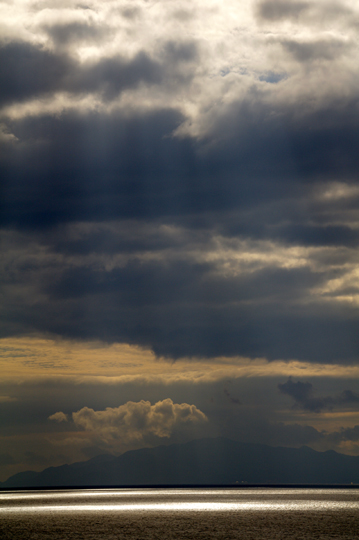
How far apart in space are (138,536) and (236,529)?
943 inches

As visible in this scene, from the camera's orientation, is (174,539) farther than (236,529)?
No

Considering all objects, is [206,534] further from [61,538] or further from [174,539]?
[61,538]

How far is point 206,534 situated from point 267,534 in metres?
9.99

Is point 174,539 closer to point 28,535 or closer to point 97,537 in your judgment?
point 97,537

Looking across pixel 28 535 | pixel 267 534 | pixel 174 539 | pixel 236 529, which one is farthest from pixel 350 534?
pixel 28 535

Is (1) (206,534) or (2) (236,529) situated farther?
(2) (236,529)

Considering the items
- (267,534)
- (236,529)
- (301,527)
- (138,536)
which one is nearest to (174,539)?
(138,536)

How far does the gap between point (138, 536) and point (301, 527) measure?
36646 mm

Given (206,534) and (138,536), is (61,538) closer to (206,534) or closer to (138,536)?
(138,536)

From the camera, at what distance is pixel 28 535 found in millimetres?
95750

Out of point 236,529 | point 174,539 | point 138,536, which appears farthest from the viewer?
point 236,529

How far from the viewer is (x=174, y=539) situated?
86938 millimetres

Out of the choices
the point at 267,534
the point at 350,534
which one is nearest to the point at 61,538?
the point at 267,534

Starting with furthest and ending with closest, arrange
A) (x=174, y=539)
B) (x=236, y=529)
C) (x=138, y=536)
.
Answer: (x=236, y=529)
(x=138, y=536)
(x=174, y=539)
